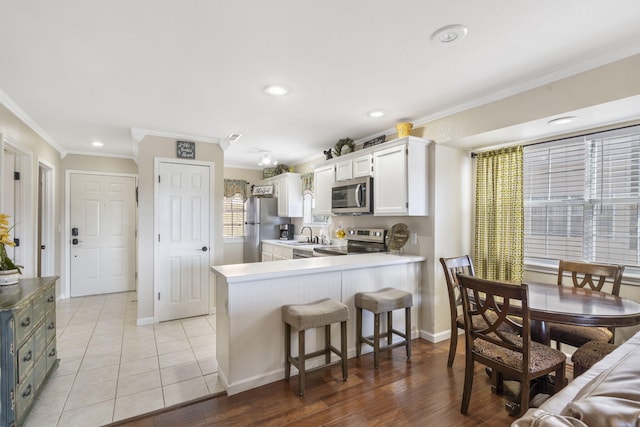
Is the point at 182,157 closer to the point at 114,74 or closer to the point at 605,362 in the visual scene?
the point at 114,74

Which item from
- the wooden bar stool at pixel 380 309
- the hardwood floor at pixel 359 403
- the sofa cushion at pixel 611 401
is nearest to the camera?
the sofa cushion at pixel 611 401

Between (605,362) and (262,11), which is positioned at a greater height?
(262,11)

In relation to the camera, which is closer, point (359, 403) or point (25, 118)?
point (359, 403)

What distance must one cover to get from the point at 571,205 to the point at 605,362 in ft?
7.38

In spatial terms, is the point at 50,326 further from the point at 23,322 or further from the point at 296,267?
the point at 296,267

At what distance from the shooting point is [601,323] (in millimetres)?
1793

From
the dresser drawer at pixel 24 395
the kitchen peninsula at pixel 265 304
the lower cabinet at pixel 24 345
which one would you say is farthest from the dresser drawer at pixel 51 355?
the kitchen peninsula at pixel 265 304

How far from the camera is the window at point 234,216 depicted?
21.0 ft

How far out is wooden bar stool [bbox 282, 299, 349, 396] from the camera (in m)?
2.30

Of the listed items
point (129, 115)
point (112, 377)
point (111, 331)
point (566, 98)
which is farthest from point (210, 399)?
point (566, 98)

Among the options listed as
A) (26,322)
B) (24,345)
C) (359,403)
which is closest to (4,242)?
(26,322)

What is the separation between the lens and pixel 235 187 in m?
6.43

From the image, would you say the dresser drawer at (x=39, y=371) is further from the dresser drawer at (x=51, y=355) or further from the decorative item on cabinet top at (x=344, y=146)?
the decorative item on cabinet top at (x=344, y=146)

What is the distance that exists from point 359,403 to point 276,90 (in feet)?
8.15
